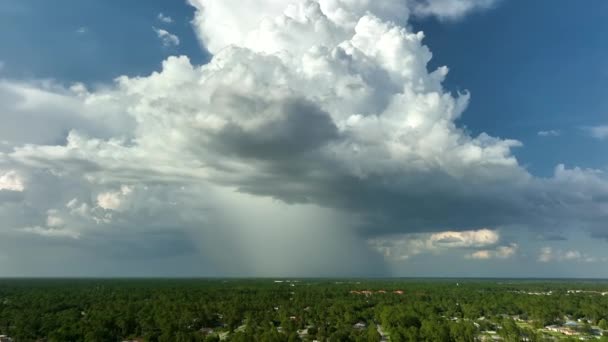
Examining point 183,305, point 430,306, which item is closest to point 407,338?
point 430,306

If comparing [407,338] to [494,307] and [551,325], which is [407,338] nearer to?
[551,325]

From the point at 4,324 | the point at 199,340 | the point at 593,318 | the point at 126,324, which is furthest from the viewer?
the point at 593,318

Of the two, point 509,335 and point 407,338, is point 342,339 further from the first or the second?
point 509,335

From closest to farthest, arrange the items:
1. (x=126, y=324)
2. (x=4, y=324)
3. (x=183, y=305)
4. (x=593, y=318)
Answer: (x=126, y=324) → (x=4, y=324) → (x=593, y=318) → (x=183, y=305)

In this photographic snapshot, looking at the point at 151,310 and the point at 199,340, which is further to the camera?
the point at 151,310

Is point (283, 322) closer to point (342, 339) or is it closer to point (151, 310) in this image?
point (342, 339)

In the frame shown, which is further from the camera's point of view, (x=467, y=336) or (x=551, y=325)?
(x=551, y=325)

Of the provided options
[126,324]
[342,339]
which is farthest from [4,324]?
[342,339]

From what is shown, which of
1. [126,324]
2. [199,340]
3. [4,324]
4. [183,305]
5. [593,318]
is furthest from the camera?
[183,305]
